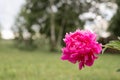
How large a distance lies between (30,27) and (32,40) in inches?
61.1

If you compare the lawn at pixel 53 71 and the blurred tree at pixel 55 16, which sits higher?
the lawn at pixel 53 71

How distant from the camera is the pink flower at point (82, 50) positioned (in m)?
2.47

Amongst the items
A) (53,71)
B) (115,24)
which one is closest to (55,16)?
(115,24)

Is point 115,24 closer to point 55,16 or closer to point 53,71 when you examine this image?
point 55,16

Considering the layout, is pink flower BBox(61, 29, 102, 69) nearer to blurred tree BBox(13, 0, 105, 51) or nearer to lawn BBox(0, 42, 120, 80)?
lawn BBox(0, 42, 120, 80)

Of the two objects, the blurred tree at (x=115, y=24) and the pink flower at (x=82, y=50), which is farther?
the blurred tree at (x=115, y=24)

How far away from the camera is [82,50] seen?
2.45m

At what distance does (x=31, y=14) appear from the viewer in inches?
1644

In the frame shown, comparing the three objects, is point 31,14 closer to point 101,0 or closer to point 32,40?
point 32,40

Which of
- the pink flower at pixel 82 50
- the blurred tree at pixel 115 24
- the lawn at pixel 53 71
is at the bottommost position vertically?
the blurred tree at pixel 115 24

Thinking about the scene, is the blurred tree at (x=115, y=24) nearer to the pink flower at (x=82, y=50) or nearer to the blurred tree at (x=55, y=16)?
the blurred tree at (x=55, y=16)

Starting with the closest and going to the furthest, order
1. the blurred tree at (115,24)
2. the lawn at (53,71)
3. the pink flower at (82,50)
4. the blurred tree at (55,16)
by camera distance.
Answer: the pink flower at (82,50), the lawn at (53,71), the blurred tree at (115,24), the blurred tree at (55,16)

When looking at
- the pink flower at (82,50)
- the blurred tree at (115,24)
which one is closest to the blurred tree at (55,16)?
the blurred tree at (115,24)

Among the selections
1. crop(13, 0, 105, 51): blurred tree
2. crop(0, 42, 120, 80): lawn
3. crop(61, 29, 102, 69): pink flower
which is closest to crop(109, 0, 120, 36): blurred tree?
crop(13, 0, 105, 51): blurred tree
